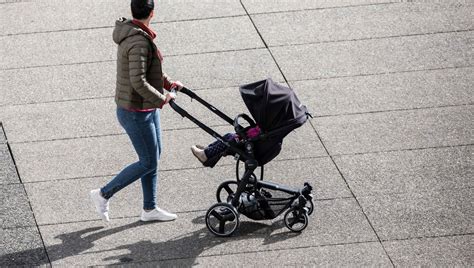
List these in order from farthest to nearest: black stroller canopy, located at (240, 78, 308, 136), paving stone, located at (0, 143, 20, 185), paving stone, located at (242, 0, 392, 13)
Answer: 1. paving stone, located at (242, 0, 392, 13)
2. paving stone, located at (0, 143, 20, 185)
3. black stroller canopy, located at (240, 78, 308, 136)

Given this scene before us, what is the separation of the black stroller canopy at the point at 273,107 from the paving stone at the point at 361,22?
12.1 feet

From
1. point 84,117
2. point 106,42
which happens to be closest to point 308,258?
point 84,117

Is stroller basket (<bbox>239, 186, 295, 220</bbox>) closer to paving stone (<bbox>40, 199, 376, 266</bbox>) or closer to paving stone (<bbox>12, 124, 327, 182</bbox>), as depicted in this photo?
paving stone (<bbox>40, 199, 376, 266</bbox>)

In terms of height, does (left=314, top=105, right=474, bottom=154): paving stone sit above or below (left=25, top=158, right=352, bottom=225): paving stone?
below

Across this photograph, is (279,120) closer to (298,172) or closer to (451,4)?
(298,172)

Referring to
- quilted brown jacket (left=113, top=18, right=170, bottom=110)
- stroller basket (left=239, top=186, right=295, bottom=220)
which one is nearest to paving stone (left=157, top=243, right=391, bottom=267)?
stroller basket (left=239, top=186, right=295, bottom=220)

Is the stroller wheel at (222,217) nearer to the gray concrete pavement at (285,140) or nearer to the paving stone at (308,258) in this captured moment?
the gray concrete pavement at (285,140)

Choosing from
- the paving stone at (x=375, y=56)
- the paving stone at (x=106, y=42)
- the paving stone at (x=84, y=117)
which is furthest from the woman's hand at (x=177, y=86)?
the paving stone at (x=106, y=42)

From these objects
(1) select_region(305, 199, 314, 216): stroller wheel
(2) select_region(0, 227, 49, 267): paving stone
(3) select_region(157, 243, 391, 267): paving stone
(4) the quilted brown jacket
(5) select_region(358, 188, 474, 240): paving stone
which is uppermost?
(4) the quilted brown jacket

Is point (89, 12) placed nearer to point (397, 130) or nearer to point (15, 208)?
point (15, 208)

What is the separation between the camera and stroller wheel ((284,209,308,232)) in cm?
770

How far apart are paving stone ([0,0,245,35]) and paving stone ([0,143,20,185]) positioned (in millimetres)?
2789

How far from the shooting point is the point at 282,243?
7633mm

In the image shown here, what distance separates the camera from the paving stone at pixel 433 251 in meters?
7.38
